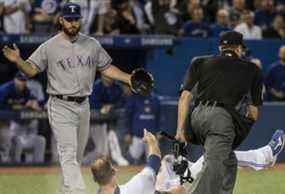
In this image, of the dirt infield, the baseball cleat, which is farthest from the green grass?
the baseball cleat

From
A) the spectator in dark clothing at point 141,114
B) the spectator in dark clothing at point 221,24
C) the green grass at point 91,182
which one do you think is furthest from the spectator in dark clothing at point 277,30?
the green grass at point 91,182

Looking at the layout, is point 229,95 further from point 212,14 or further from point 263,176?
point 212,14

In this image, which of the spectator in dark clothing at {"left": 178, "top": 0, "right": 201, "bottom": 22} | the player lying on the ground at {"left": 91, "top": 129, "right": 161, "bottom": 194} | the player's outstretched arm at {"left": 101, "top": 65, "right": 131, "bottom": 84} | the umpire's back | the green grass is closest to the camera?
the player lying on the ground at {"left": 91, "top": 129, "right": 161, "bottom": 194}

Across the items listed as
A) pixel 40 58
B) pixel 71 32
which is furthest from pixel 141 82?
pixel 40 58

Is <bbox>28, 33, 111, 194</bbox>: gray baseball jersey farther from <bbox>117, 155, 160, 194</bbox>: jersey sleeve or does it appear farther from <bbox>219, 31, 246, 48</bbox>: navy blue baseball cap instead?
<bbox>117, 155, 160, 194</bbox>: jersey sleeve

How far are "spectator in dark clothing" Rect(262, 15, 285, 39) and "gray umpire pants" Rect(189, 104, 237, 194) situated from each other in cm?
905

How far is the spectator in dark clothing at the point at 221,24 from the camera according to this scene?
1648cm

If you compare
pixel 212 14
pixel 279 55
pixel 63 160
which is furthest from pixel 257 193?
pixel 212 14

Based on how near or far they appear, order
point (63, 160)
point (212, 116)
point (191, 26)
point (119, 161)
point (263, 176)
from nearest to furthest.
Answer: point (212, 116), point (63, 160), point (263, 176), point (119, 161), point (191, 26)

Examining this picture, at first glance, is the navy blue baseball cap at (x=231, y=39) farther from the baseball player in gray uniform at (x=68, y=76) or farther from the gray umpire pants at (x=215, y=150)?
the baseball player in gray uniform at (x=68, y=76)

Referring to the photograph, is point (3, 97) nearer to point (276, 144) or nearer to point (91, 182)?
point (91, 182)

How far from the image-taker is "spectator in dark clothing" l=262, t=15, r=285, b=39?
17.2 meters

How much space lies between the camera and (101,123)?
559 inches

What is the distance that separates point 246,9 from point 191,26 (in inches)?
57.7
